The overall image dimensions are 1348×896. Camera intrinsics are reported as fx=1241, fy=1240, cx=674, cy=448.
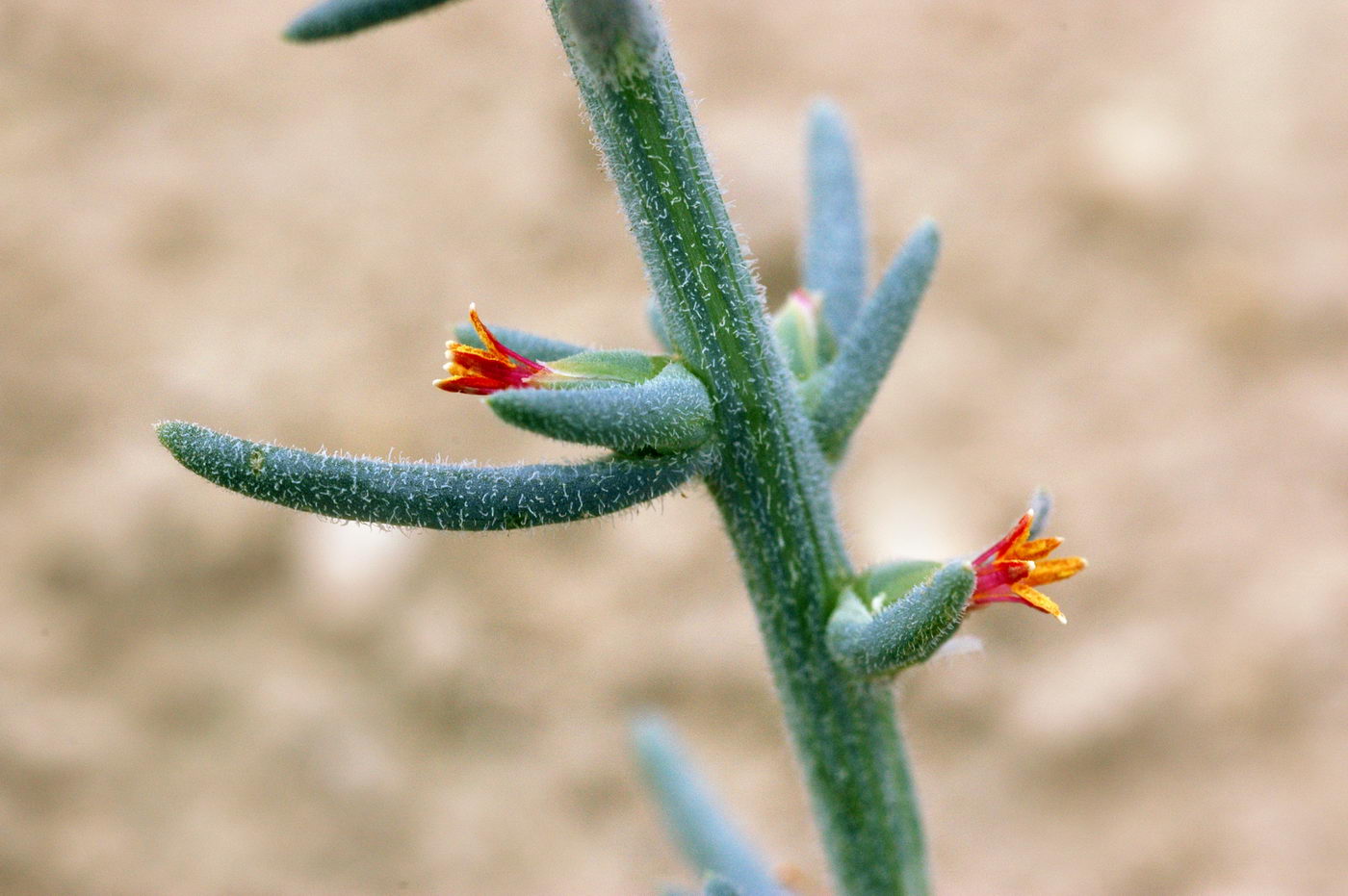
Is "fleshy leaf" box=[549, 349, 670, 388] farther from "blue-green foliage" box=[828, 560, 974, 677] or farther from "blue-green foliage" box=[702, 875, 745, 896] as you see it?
"blue-green foliage" box=[702, 875, 745, 896]

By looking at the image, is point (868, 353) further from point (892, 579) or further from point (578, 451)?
point (578, 451)

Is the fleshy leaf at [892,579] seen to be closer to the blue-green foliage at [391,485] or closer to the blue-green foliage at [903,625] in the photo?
the blue-green foliage at [903,625]

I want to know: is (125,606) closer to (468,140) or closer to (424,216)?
(424,216)

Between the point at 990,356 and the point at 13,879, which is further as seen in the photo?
the point at 990,356

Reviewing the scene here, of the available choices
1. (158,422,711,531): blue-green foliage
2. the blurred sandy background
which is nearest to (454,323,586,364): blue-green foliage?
(158,422,711,531): blue-green foliage

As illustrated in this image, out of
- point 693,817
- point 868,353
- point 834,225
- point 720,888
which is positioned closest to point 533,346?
point 868,353

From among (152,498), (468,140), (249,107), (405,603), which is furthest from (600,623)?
(249,107)
